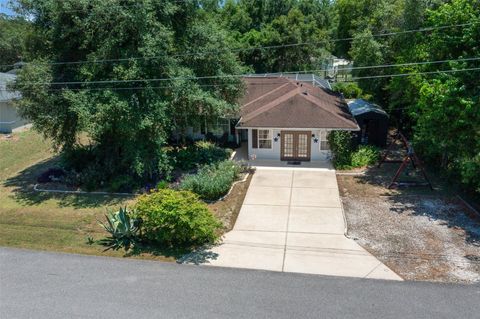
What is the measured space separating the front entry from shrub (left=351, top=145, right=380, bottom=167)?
2.45m

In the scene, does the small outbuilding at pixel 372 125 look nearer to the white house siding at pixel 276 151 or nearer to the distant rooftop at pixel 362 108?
the distant rooftop at pixel 362 108

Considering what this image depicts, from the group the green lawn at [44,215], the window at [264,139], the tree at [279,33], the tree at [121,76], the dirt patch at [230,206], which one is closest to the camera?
the green lawn at [44,215]

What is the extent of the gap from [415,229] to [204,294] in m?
8.22

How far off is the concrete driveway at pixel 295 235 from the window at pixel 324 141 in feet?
7.67

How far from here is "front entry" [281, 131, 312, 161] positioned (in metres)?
21.6

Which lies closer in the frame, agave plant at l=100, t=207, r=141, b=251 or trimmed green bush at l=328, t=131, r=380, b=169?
agave plant at l=100, t=207, r=141, b=251

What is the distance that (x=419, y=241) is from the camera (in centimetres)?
1384

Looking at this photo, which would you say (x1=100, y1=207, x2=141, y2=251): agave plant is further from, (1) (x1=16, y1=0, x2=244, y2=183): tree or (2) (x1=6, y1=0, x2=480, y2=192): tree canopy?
(2) (x1=6, y1=0, x2=480, y2=192): tree canopy

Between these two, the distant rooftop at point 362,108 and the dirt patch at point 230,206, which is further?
the distant rooftop at point 362,108

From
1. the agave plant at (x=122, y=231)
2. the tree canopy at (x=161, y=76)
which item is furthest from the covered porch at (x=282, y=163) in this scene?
the agave plant at (x=122, y=231)

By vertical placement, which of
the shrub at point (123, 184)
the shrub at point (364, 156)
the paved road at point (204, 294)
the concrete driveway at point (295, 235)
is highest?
the shrub at point (364, 156)

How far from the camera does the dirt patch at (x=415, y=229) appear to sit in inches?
482

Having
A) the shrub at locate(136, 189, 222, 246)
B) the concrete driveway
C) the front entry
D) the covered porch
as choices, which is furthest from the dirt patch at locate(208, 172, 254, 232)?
the front entry

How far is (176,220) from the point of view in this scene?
13.2 m
